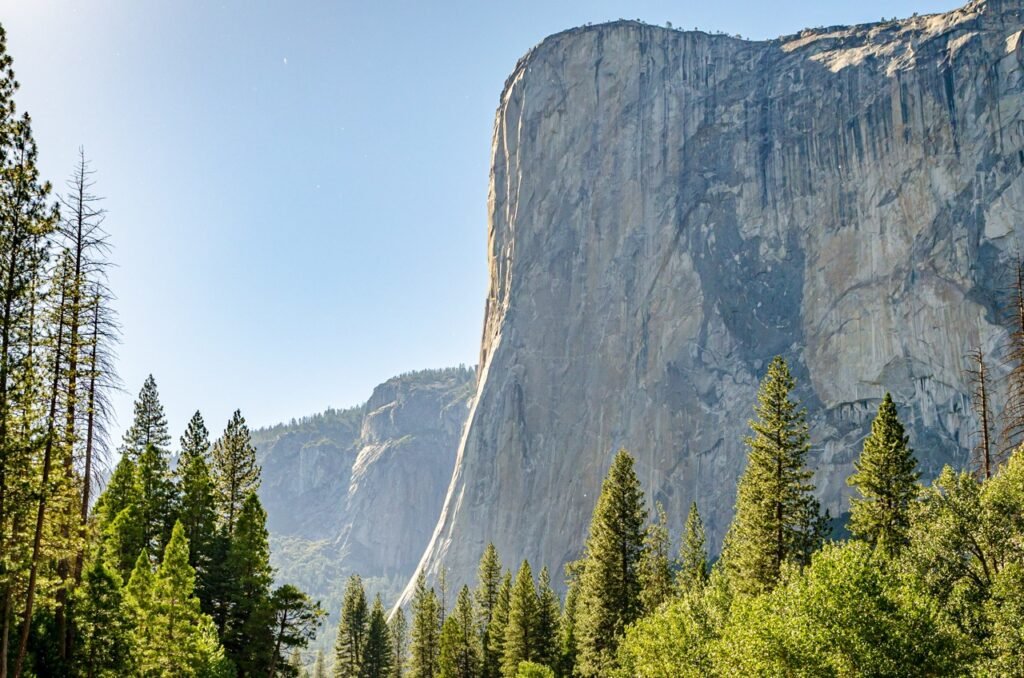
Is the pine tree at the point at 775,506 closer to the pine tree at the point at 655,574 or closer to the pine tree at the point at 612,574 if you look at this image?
the pine tree at the point at 655,574

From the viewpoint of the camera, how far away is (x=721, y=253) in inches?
5448

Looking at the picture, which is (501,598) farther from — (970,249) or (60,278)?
(970,249)

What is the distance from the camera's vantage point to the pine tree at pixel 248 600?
34344mm

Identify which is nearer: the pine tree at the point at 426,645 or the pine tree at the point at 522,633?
the pine tree at the point at 522,633

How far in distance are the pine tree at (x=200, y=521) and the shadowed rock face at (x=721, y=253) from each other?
9720 cm

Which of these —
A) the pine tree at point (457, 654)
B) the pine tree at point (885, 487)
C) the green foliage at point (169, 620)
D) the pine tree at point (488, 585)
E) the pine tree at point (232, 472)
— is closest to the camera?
the green foliage at point (169, 620)

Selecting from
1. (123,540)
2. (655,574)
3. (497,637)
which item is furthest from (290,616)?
(497,637)

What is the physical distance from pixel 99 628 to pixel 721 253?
12643 centimetres

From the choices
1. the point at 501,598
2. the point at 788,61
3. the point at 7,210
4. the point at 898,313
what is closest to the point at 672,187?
the point at 788,61

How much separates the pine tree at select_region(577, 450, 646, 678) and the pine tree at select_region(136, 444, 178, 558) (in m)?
20.7

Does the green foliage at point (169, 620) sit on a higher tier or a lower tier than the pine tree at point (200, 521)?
lower

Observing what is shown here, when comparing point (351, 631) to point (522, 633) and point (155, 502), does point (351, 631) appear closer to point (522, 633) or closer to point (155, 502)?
point (522, 633)

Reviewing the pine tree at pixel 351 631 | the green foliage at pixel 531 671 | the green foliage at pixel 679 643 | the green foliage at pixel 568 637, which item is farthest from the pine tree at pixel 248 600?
the pine tree at pixel 351 631

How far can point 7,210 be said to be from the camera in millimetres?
16469
